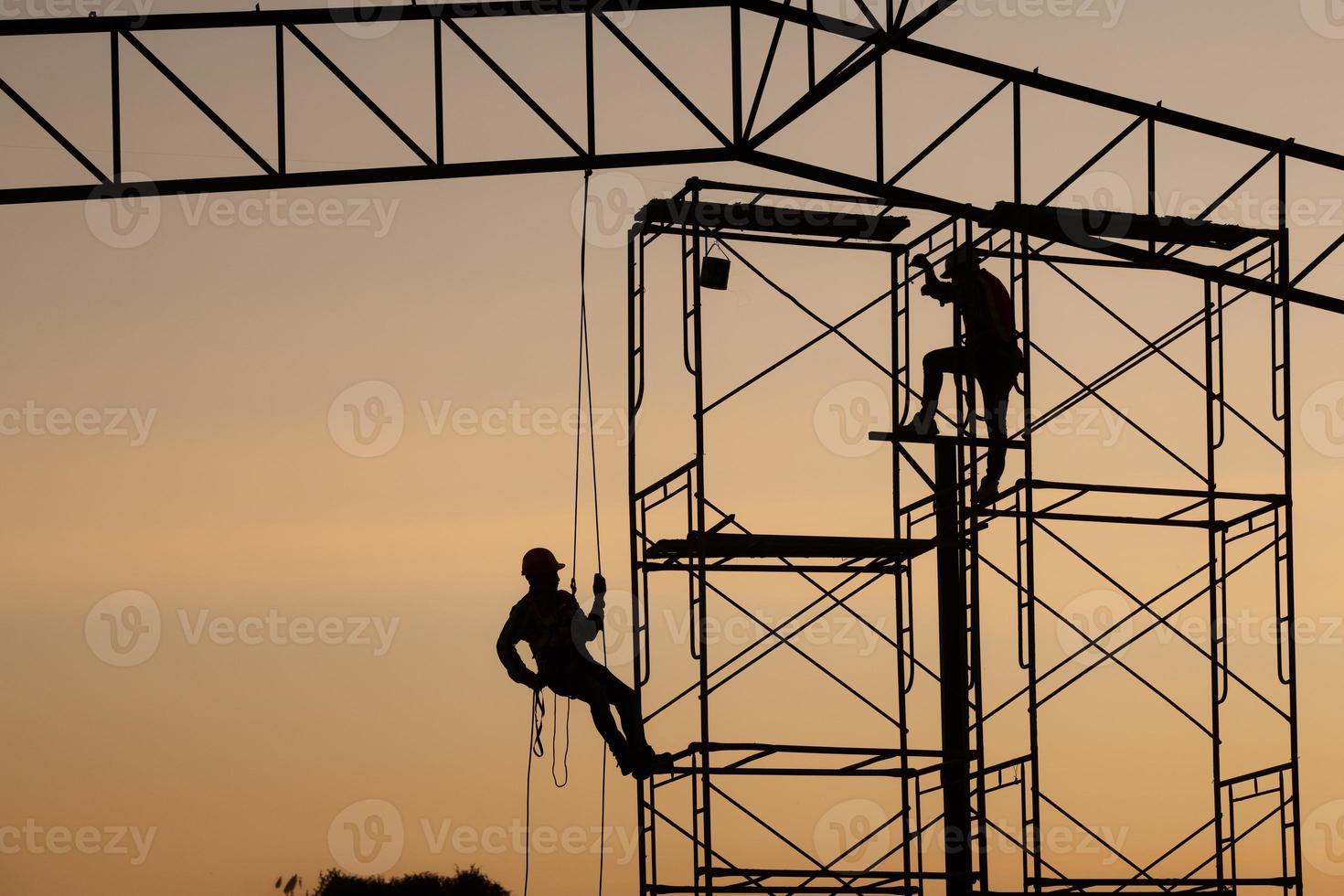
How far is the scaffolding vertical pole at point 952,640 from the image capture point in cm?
1977

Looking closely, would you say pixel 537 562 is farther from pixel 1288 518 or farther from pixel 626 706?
pixel 1288 518

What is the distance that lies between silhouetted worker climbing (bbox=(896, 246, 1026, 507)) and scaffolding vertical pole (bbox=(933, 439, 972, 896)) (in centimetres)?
33

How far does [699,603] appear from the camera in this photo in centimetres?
1825

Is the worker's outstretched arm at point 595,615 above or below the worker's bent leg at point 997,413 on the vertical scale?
below

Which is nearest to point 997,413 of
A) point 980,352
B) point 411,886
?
point 980,352

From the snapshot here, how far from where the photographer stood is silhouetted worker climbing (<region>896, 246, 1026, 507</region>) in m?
19.4

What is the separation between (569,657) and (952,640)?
386 cm

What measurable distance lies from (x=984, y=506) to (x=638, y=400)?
3.20 meters

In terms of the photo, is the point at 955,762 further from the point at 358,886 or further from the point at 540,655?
the point at 358,886

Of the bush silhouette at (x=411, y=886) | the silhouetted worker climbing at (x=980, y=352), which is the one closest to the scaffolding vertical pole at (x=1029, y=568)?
the silhouetted worker climbing at (x=980, y=352)

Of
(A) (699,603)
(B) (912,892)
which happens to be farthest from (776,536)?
(B) (912,892)

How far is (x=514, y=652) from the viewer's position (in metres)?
18.1

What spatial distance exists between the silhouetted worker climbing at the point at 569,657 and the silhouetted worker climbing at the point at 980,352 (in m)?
3.53

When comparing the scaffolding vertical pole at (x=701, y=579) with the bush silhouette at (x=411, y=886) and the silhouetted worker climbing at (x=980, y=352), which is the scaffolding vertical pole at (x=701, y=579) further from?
the bush silhouette at (x=411, y=886)
